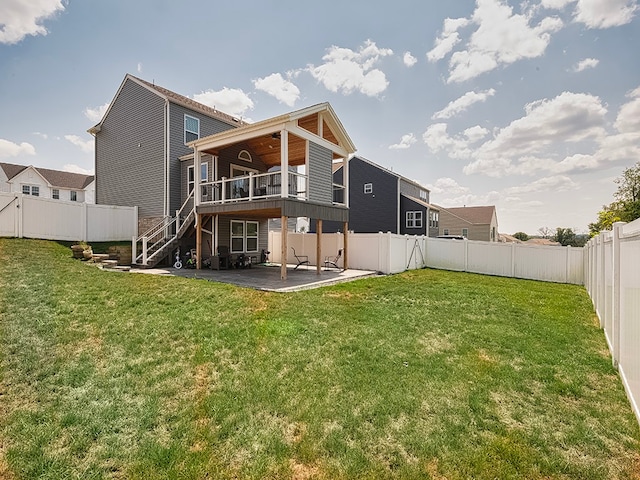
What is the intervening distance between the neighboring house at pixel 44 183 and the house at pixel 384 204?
86.7ft


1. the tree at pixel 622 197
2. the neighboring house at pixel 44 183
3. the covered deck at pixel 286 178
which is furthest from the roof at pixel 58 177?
the tree at pixel 622 197

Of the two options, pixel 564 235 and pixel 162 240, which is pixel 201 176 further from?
pixel 564 235

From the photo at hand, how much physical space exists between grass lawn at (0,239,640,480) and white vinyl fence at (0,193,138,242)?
6034 millimetres

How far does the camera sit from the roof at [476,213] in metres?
41.2

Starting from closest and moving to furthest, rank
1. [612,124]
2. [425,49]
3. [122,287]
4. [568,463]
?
[568,463] → [122,287] → [425,49] → [612,124]

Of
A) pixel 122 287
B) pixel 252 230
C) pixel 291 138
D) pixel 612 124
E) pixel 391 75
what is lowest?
pixel 122 287

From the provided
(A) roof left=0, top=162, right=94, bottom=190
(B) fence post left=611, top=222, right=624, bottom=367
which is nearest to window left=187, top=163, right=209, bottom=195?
(B) fence post left=611, top=222, right=624, bottom=367

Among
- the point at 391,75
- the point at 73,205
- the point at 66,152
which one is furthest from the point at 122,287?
the point at 66,152

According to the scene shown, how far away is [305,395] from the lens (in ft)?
12.6

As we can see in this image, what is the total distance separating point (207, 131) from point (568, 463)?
1789 cm

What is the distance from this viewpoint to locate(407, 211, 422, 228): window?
28.2 metres

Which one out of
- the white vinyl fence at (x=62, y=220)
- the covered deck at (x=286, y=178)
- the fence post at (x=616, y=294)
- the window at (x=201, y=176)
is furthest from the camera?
the window at (x=201, y=176)

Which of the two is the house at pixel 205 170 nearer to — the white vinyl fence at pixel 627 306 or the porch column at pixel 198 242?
the porch column at pixel 198 242

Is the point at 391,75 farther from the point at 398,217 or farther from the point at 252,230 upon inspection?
the point at 398,217
